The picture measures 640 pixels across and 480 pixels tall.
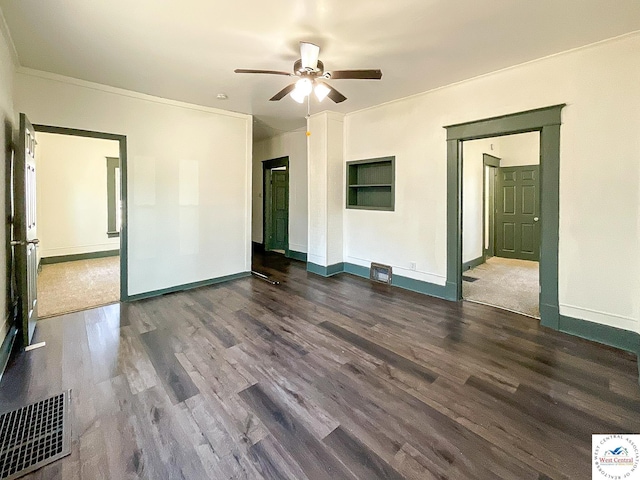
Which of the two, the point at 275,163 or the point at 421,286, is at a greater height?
the point at 275,163

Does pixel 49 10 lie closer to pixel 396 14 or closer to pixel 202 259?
pixel 396 14

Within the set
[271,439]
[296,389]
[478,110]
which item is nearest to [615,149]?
→ [478,110]

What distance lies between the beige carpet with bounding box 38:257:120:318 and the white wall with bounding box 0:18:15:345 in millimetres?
1024

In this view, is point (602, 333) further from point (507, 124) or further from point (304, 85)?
point (304, 85)

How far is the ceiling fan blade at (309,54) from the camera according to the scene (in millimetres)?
2668

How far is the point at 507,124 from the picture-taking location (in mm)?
3461

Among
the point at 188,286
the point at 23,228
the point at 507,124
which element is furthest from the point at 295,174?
the point at 23,228

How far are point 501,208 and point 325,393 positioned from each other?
22.3 ft

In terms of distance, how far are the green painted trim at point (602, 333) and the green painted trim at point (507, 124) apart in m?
2.05

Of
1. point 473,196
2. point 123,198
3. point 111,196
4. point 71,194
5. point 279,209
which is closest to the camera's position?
point 123,198


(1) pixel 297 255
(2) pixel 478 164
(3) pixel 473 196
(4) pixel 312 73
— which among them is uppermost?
(4) pixel 312 73

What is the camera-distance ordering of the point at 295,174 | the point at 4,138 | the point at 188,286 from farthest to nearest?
the point at 295,174 < the point at 188,286 < the point at 4,138

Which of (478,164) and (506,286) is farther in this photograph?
(478,164)

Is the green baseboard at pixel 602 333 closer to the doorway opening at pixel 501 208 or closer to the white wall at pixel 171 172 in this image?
the doorway opening at pixel 501 208
